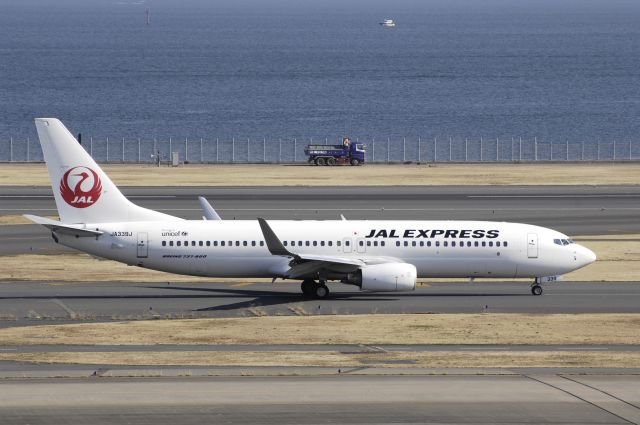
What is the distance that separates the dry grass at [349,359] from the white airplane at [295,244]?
43.1ft

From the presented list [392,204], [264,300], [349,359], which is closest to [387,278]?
[264,300]

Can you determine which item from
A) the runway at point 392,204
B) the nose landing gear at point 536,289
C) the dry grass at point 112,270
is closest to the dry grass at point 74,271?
the dry grass at point 112,270

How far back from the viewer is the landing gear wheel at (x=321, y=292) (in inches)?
2463

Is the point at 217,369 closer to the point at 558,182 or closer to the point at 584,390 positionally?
the point at 584,390

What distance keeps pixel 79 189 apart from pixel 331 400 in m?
27.3

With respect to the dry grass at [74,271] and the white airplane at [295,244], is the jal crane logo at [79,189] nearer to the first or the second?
the white airplane at [295,244]

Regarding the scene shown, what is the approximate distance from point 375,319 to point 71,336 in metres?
13.4

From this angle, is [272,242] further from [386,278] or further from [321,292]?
[386,278]

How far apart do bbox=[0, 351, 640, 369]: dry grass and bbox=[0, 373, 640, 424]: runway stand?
2908mm

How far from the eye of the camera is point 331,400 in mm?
38875

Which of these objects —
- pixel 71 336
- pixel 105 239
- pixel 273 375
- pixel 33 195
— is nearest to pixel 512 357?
pixel 273 375

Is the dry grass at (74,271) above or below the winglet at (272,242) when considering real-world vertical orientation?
below

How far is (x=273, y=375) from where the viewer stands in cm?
4306

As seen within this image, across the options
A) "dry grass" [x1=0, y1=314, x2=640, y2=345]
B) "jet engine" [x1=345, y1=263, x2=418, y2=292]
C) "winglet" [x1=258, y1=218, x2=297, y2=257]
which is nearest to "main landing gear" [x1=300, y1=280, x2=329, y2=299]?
"jet engine" [x1=345, y1=263, x2=418, y2=292]
